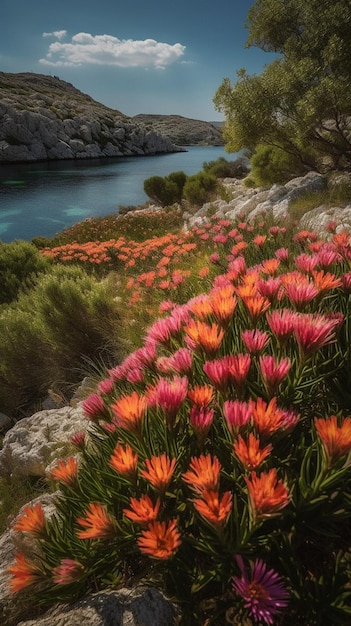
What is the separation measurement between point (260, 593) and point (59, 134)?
79347 mm

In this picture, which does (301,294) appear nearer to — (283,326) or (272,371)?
(283,326)

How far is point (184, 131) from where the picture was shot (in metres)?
150

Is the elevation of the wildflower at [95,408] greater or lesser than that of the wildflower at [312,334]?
lesser

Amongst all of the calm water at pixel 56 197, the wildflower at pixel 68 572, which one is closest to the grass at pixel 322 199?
the wildflower at pixel 68 572

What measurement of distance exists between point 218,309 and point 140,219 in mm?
14764

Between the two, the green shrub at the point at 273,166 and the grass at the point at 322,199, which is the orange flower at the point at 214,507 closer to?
the grass at the point at 322,199

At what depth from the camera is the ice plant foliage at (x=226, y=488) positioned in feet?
3.18

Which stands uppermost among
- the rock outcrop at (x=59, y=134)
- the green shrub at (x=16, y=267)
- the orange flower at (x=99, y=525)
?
the rock outcrop at (x=59, y=134)

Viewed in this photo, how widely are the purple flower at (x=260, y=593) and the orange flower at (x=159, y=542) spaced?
0.18 meters

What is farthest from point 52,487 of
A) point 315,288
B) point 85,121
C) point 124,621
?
point 85,121

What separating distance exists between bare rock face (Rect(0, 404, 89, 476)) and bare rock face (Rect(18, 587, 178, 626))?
1.63 meters

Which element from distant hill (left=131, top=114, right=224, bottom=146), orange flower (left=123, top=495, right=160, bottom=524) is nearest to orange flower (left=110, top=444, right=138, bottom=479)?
orange flower (left=123, top=495, right=160, bottom=524)

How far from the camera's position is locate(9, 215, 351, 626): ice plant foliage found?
97 cm

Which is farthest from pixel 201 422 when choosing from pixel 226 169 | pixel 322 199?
pixel 226 169
